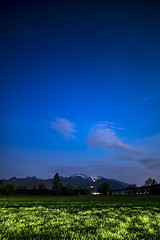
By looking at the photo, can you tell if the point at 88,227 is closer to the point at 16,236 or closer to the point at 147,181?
the point at 16,236

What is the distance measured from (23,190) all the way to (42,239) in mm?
143054

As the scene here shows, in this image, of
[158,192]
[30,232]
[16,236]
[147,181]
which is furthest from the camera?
[147,181]

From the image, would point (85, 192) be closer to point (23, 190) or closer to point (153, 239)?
point (23, 190)

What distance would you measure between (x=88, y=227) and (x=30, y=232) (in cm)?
301

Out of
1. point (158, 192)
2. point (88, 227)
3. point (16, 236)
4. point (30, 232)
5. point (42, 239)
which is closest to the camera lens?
point (42, 239)

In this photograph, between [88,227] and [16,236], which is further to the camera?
[88,227]

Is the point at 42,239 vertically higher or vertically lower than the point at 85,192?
higher

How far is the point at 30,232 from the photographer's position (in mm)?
7070

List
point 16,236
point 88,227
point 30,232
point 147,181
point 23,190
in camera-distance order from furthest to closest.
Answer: point 147,181
point 23,190
point 88,227
point 30,232
point 16,236

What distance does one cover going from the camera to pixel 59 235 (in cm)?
671

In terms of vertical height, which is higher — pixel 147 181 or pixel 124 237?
pixel 124 237

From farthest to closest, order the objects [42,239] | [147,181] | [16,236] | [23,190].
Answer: [147,181]
[23,190]
[16,236]
[42,239]

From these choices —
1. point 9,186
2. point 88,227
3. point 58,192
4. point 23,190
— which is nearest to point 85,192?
point 58,192

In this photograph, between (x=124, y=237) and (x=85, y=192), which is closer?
(x=124, y=237)
